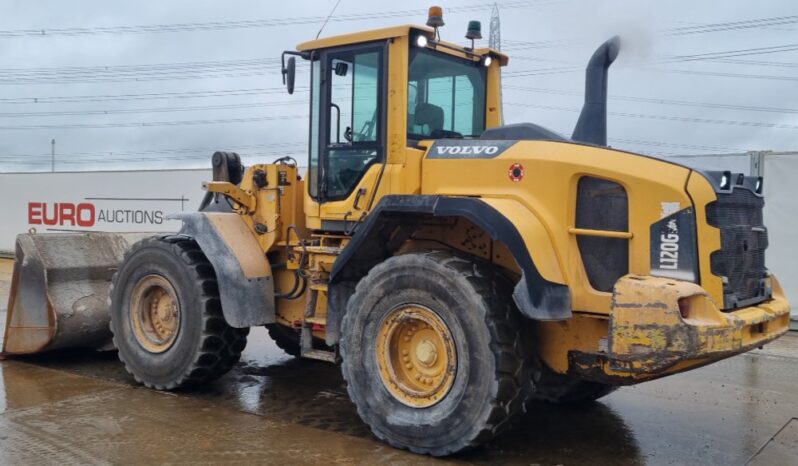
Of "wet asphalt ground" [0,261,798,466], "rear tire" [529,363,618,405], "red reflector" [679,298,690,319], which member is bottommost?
"wet asphalt ground" [0,261,798,466]

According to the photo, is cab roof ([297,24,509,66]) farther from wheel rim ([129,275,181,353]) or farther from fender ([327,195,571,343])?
wheel rim ([129,275,181,353])

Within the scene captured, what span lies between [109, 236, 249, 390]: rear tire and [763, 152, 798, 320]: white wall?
7.30 meters

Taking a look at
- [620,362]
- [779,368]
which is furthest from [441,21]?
[779,368]

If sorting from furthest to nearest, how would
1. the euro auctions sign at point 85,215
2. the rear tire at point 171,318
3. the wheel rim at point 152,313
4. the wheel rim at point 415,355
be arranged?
the euro auctions sign at point 85,215 → the wheel rim at point 152,313 → the rear tire at point 171,318 → the wheel rim at point 415,355

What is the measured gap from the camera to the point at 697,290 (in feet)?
13.4

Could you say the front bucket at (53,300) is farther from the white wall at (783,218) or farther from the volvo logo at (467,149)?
the white wall at (783,218)

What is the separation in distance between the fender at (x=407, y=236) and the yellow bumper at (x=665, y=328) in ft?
1.11

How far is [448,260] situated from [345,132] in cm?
156

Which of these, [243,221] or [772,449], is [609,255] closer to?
[772,449]

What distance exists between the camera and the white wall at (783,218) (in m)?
10.0

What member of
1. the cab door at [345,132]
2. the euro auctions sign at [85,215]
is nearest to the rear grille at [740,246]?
the cab door at [345,132]

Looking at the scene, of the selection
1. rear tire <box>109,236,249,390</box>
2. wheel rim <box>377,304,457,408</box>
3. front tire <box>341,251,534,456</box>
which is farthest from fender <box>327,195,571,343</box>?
rear tire <box>109,236,249,390</box>

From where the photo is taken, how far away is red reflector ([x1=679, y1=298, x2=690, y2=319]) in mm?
4039

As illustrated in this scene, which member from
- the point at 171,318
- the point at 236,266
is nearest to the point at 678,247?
the point at 236,266
